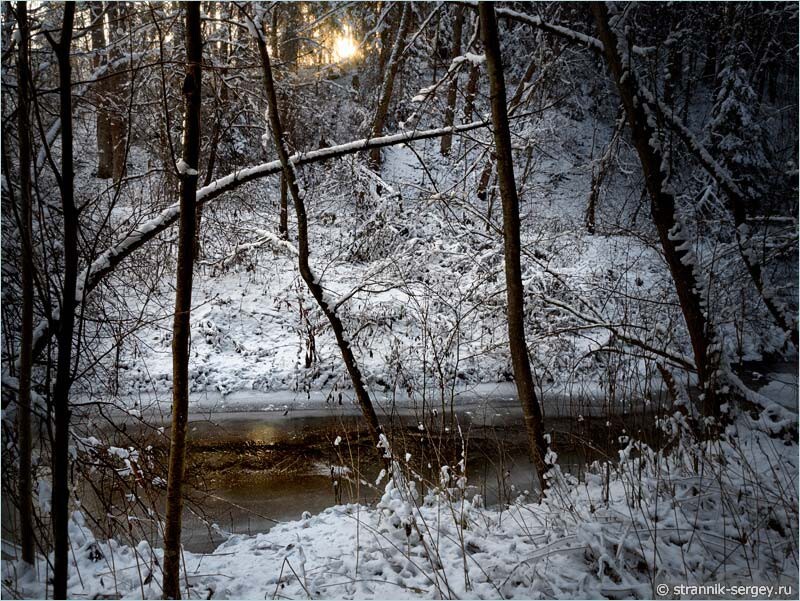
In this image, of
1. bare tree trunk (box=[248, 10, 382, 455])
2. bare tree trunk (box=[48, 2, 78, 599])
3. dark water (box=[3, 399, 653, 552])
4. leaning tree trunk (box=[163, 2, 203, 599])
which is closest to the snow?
leaning tree trunk (box=[163, 2, 203, 599])

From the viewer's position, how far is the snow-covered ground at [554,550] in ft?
9.14

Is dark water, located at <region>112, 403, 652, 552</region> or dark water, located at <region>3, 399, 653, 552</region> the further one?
dark water, located at <region>112, 403, 652, 552</region>

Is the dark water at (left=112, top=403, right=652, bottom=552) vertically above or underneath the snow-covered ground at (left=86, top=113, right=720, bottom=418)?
underneath

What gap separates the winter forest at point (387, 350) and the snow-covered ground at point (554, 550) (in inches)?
1.0

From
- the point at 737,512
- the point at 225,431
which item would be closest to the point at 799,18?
the point at 737,512

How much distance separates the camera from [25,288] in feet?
8.11

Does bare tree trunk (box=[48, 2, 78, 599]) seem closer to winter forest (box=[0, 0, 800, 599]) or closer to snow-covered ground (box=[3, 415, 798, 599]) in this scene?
winter forest (box=[0, 0, 800, 599])

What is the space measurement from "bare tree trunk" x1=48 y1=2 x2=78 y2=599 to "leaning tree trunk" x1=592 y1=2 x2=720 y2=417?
4.34 meters

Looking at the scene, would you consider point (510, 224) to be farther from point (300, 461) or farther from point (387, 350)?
point (387, 350)

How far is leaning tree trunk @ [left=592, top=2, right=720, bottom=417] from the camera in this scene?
4.57 m

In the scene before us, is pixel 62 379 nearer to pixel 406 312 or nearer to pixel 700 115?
pixel 406 312

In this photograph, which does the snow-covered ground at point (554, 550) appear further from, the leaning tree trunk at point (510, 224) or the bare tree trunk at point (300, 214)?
the bare tree trunk at point (300, 214)

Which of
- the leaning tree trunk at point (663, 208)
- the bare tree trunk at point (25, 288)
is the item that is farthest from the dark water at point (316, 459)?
the bare tree trunk at point (25, 288)

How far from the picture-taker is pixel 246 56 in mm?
5852
